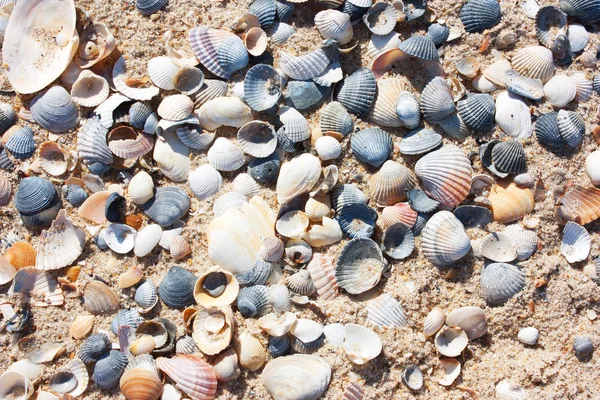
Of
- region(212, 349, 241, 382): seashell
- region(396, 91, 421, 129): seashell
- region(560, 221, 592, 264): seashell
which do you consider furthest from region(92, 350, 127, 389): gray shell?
region(560, 221, 592, 264): seashell

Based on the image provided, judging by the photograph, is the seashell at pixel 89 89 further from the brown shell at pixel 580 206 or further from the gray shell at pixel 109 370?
the brown shell at pixel 580 206

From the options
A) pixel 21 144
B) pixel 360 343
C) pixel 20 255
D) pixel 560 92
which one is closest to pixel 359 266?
pixel 360 343

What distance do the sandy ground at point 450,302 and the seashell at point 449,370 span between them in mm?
40

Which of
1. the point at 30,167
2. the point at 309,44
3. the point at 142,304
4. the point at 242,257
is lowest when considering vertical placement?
the point at 142,304

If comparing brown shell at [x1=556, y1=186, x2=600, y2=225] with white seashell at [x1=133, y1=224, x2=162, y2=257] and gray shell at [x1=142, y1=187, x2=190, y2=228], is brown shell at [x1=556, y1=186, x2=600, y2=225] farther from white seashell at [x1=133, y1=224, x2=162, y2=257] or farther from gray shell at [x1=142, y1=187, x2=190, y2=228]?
white seashell at [x1=133, y1=224, x2=162, y2=257]

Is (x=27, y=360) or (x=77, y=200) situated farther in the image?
(x=77, y=200)

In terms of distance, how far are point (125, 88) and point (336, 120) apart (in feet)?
4.12

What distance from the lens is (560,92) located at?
307 centimetres

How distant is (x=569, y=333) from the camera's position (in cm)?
282

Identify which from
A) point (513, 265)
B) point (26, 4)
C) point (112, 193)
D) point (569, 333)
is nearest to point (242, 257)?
point (112, 193)

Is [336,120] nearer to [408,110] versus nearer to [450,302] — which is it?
[408,110]

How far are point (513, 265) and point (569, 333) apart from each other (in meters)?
0.45

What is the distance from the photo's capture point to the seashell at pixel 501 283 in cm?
280

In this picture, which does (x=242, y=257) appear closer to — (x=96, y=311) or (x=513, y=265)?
(x=96, y=311)
